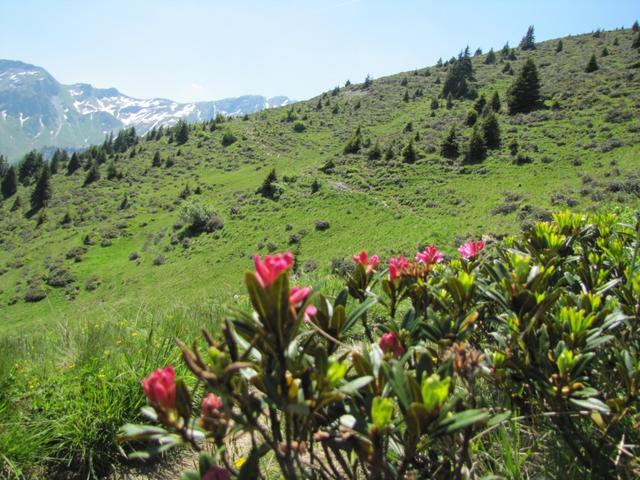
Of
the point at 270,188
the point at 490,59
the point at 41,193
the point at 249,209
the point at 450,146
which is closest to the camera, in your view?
the point at 450,146

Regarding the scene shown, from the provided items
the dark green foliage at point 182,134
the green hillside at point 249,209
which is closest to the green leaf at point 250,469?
the green hillside at point 249,209

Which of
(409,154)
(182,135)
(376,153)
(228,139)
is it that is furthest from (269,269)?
(182,135)

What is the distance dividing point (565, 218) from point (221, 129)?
65.9 metres

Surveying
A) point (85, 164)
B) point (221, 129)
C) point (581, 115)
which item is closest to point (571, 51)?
point (581, 115)

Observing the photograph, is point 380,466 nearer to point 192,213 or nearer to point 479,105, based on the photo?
point 192,213

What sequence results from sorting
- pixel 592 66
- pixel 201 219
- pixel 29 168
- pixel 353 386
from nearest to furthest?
pixel 353 386
pixel 201 219
pixel 592 66
pixel 29 168

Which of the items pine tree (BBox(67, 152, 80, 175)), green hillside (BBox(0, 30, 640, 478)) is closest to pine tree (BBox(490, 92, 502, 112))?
green hillside (BBox(0, 30, 640, 478))

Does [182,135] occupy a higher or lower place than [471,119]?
lower

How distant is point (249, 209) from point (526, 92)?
102 ft

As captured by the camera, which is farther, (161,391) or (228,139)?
(228,139)

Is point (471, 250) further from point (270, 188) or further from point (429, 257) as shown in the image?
point (270, 188)

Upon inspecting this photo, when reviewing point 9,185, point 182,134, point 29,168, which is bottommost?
point 9,185

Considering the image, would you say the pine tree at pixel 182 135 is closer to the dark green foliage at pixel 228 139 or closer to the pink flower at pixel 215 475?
the dark green foliage at pixel 228 139

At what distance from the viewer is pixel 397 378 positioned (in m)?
0.83
